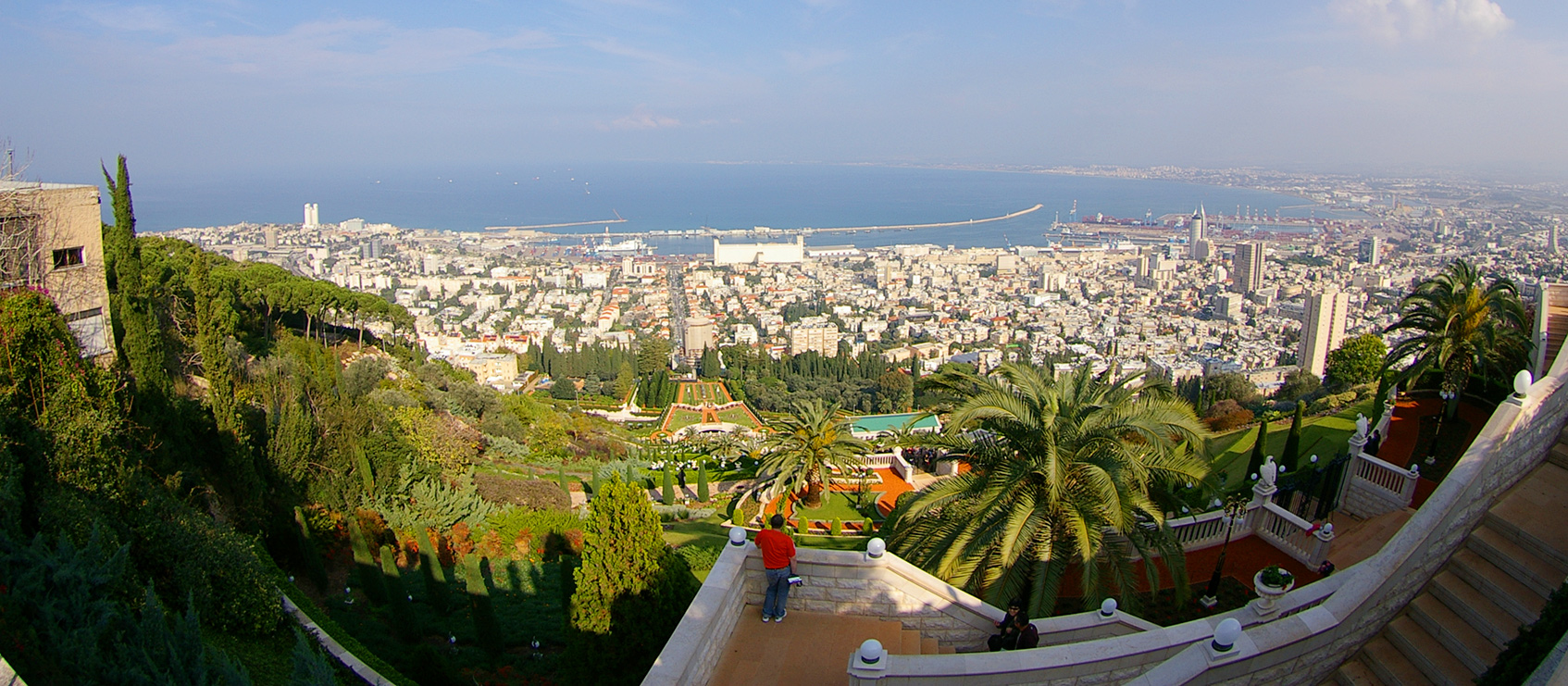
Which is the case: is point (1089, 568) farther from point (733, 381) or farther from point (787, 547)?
point (733, 381)

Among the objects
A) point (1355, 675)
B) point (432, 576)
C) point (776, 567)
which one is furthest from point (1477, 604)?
point (432, 576)

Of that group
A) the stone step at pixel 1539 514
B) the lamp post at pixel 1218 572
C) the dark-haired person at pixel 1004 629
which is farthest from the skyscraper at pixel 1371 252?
the dark-haired person at pixel 1004 629

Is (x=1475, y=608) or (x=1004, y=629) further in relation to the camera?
(x=1004, y=629)

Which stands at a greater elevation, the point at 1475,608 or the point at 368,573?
the point at 1475,608

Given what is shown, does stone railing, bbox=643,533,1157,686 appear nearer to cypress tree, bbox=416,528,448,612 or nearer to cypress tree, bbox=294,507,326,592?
cypress tree, bbox=416,528,448,612

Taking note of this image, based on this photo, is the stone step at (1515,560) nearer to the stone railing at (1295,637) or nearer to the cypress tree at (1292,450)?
the stone railing at (1295,637)

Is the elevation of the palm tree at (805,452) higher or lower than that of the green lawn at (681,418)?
higher

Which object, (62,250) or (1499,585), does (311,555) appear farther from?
(1499,585)
